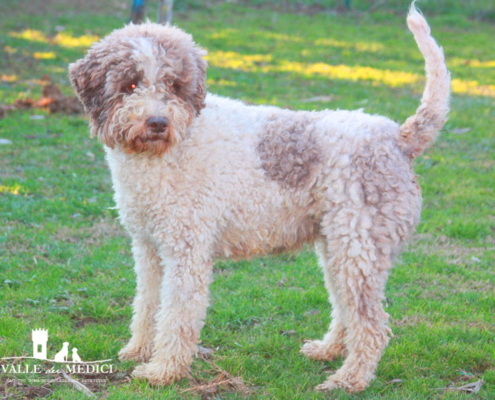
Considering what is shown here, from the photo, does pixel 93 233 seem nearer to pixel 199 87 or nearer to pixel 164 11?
pixel 199 87

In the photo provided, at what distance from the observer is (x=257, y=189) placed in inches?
154

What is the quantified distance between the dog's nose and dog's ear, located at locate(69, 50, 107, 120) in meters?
0.35

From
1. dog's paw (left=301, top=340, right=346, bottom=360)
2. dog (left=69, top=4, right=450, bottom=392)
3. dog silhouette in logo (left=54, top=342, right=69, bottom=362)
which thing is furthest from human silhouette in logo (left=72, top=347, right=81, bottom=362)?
dog's paw (left=301, top=340, right=346, bottom=360)

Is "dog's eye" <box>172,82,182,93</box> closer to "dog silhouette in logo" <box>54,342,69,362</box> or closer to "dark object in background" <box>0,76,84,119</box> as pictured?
"dog silhouette in logo" <box>54,342,69,362</box>

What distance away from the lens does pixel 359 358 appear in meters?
3.97

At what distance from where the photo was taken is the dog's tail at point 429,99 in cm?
399

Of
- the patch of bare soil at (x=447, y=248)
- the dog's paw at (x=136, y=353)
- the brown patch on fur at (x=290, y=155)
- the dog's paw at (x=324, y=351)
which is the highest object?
the brown patch on fur at (x=290, y=155)

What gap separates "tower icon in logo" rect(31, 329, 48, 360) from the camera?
4.08m

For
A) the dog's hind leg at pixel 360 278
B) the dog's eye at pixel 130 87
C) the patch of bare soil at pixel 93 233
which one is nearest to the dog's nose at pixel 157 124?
the dog's eye at pixel 130 87

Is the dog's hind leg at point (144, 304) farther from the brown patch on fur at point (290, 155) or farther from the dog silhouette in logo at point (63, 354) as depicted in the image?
the brown patch on fur at point (290, 155)

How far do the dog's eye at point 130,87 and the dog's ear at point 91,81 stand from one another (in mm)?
145

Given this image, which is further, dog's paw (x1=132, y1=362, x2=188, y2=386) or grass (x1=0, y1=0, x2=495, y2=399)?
grass (x1=0, y1=0, x2=495, y2=399)

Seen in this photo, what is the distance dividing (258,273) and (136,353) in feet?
5.15

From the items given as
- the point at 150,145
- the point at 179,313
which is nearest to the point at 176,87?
the point at 150,145
